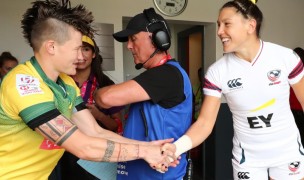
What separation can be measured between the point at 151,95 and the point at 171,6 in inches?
113

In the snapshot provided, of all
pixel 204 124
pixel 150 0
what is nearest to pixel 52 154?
pixel 204 124

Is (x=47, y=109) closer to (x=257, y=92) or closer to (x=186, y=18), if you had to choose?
(x=257, y=92)

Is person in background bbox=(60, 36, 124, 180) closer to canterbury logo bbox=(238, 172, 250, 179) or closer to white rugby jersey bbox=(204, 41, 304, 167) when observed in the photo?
white rugby jersey bbox=(204, 41, 304, 167)

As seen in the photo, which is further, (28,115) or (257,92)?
(257,92)

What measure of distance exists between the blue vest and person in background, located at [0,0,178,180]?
0.17ft

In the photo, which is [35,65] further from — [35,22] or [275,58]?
[275,58]

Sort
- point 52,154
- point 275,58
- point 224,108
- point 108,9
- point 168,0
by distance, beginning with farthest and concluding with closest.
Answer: point 168,0 < point 108,9 < point 224,108 < point 275,58 < point 52,154

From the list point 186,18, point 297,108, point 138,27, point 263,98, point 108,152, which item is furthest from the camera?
point 186,18

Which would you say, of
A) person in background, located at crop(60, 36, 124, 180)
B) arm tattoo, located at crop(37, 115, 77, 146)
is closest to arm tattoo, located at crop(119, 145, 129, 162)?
arm tattoo, located at crop(37, 115, 77, 146)

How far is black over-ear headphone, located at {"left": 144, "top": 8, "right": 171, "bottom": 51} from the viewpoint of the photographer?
1.30 meters

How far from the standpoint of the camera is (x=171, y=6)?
3795mm

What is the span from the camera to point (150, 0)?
3697 millimetres

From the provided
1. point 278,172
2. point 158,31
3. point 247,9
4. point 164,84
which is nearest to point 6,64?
point 158,31

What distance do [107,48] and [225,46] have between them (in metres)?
2.26
